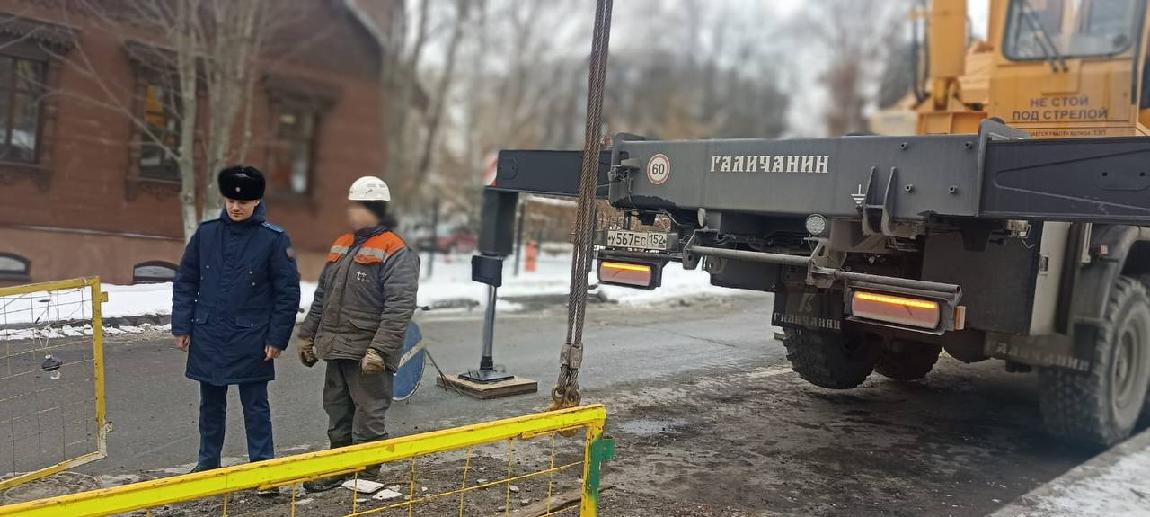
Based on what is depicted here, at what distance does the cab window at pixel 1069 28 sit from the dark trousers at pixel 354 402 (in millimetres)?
5387

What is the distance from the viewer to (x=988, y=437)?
635 centimetres

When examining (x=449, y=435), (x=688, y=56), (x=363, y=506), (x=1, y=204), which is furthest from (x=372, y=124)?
(x=688, y=56)

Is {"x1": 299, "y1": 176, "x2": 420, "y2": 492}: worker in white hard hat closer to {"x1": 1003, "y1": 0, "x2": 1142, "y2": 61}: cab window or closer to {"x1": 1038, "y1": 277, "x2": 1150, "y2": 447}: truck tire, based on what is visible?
{"x1": 1038, "y1": 277, "x2": 1150, "y2": 447}: truck tire

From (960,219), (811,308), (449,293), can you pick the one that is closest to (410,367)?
(811,308)

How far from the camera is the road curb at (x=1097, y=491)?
470 centimetres

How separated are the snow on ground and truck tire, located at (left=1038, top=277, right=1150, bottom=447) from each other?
2.91 metres

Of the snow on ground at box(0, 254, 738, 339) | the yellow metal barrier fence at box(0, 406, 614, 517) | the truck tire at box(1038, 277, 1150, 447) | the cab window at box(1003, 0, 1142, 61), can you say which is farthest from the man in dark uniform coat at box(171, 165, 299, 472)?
the cab window at box(1003, 0, 1142, 61)

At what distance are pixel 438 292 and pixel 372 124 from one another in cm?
632

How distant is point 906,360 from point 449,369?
3936mm

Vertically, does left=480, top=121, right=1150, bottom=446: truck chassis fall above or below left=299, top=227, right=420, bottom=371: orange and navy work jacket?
above

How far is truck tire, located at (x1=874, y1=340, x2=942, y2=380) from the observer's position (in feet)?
23.2

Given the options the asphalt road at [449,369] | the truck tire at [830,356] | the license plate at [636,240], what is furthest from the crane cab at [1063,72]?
the asphalt road at [449,369]

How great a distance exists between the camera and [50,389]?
6062 mm

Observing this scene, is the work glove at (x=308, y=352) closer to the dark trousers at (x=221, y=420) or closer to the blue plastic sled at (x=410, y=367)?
the dark trousers at (x=221, y=420)
